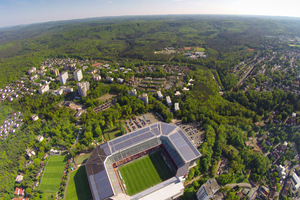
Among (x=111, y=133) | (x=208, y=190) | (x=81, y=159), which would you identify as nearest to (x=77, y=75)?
(x=111, y=133)

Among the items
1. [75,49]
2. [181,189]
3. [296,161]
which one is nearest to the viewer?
[181,189]

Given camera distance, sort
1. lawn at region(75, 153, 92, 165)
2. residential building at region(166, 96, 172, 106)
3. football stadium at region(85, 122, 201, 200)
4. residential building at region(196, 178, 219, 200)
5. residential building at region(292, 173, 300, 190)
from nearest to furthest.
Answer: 1. residential building at region(196, 178, 219, 200)
2. football stadium at region(85, 122, 201, 200)
3. residential building at region(292, 173, 300, 190)
4. lawn at region(75, 153, 92, 165)
5. residential building at region(166, 96, 172, 106)

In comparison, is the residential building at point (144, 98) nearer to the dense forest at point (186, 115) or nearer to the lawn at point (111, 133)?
the dense forest at point (186, 115)

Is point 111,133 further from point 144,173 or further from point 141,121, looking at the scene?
point 144,173

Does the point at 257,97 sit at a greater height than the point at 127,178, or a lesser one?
greater

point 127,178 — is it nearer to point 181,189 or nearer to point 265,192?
point 181,189

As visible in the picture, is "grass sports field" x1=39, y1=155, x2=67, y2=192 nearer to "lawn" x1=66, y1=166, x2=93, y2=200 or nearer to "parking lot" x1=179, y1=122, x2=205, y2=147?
"lawn" x1=66, y1=166, x2=93, y2=200

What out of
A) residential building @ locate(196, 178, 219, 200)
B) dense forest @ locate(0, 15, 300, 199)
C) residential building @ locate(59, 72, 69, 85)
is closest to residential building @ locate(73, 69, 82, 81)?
residential building @ locate(59, 72, 69, 85)

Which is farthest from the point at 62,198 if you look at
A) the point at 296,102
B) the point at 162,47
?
the point at 162,47
